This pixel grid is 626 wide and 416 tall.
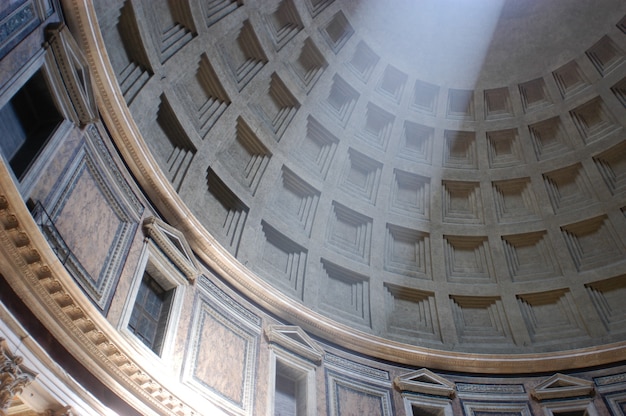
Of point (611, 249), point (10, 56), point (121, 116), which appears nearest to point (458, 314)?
point (611, 249)

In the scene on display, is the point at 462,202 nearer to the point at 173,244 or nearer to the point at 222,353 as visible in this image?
the point at 222,353

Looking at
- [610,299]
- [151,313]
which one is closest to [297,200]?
[151,313]

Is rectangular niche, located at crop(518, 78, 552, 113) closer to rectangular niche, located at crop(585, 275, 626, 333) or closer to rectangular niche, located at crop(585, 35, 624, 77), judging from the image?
rectangular niche, located at crop(585, 35, 624, 77)

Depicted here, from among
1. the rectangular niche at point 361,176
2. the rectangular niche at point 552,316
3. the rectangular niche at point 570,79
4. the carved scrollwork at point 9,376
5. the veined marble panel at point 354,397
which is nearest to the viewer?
the carved scrollwork at point 9,376

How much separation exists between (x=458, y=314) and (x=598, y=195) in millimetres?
6231

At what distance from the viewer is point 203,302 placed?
11797mm

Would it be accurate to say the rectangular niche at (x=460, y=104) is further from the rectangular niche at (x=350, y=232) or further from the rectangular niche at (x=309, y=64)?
the rectangular niche at (x=350, y=232)

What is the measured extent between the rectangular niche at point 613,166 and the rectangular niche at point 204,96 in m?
12.6

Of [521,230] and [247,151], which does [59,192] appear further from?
[521,230]

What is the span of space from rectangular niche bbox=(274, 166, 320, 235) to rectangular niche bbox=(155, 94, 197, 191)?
3592mm

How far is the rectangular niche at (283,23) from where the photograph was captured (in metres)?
16.8

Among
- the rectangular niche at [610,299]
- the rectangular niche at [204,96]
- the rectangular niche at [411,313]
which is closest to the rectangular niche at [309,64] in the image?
the rectangular niche at [204,96]

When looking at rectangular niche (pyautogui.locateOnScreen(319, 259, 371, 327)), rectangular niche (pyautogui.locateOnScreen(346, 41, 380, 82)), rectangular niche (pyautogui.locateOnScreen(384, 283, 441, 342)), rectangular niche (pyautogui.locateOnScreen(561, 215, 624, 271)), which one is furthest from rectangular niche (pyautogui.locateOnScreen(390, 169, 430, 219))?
rectangular niche (pyautogui.locateOnScreen(561, 215, 624, 271))

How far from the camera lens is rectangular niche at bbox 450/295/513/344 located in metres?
17.0
